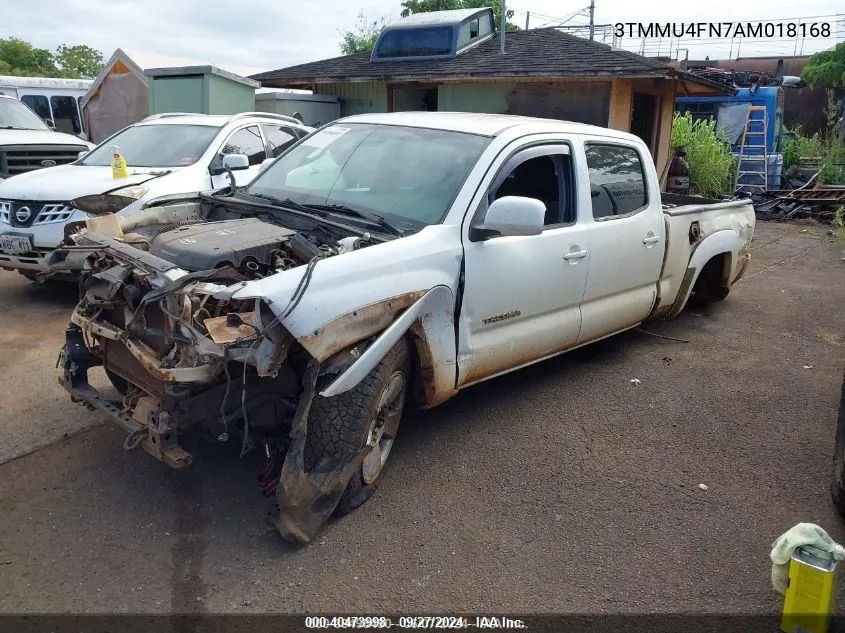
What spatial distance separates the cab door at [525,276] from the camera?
404 cm

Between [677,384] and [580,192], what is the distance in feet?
5.50

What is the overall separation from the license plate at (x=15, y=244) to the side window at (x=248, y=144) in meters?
2.22

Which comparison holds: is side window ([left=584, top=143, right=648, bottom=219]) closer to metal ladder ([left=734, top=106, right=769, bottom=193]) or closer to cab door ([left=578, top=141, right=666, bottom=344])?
cab door ([left=578, top=141, right=666, bottom=344])

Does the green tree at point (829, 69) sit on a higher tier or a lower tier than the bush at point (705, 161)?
higher

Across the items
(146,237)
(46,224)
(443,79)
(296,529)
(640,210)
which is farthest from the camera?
(443,79)

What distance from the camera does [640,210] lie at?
5.38 m

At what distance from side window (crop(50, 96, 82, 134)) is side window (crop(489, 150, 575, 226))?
43.2 feet

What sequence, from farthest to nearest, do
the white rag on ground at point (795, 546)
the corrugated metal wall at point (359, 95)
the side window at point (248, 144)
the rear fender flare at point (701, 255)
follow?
the corrugated metal wall at point (359, 95) → the side window at point (248, 144) → the rear fender flare at point (701, 255) → the white rag on ground at point (795, 546)

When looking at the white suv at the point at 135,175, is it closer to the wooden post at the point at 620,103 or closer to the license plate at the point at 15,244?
the license plate at the point at 15,244

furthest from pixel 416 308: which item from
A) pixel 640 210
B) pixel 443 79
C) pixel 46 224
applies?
Result: pixel 443 79

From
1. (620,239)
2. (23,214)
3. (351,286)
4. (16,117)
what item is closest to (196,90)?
(16,117)

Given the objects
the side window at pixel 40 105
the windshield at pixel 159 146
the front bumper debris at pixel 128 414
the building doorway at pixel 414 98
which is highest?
the building doorway at pixel 414 98

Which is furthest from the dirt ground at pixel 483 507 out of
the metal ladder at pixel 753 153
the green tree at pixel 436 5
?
the green tree at pixel 436 5

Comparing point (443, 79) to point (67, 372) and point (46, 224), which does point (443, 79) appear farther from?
point (67, 372)
